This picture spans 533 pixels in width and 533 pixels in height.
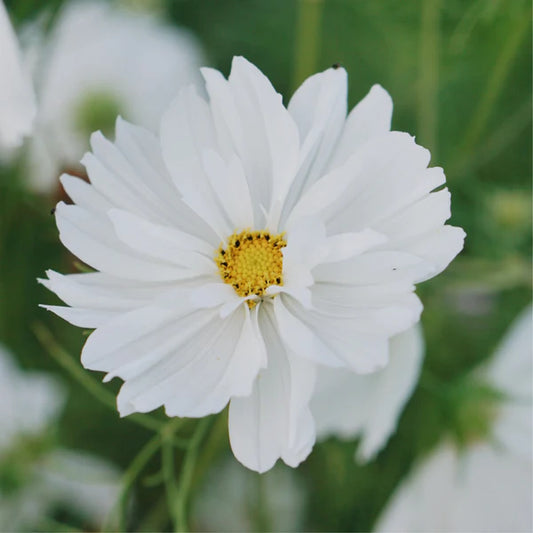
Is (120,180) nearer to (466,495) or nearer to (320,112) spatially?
(320,112)

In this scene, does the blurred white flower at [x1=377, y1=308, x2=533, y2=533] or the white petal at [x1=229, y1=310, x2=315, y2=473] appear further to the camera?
the blurred white flower at [x1=377, y1=308, x2=533, y2=533]

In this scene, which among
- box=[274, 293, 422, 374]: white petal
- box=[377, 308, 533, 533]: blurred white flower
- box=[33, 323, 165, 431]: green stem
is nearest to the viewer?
box=[274, 293, 422, 374]: white petal

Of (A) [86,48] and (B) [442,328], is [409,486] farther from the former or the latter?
(A) [86,48]

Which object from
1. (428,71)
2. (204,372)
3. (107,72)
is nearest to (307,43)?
(428,71)

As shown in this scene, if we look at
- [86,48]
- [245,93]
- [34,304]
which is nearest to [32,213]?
[34,304]

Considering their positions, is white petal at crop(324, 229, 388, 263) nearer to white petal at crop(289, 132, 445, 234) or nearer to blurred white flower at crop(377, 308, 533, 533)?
white petal at crop(289, 132, 445, 234)

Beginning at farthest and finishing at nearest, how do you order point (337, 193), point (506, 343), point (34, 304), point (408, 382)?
point (34, 304) → point (506, 343) → point (408, 382) → point (337, 193)

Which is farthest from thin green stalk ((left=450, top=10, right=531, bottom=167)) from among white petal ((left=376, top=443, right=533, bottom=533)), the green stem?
the green stem
